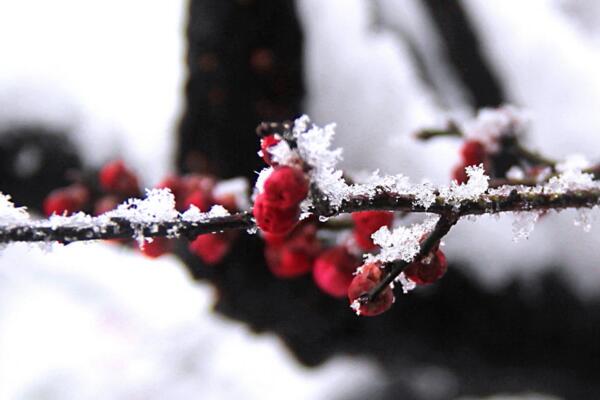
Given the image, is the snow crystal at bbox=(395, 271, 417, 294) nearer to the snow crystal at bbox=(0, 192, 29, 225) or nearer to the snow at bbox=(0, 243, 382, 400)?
the snow crystal at bbox=(0, 192, 29, 225)

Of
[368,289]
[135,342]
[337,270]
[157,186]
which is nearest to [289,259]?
[337,270]

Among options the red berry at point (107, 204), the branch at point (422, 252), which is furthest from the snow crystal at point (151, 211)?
the red berry at point (107, 204)

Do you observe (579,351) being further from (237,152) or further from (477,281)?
(237,152)

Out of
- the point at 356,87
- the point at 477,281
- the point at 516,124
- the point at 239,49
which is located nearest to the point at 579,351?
the point at 477,281

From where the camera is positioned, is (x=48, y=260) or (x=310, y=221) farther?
(x=48, y=260)

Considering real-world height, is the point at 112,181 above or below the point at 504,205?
above

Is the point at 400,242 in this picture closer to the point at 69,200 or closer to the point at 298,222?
the point at 298,222

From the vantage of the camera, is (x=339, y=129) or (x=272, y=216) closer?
(x=272, y=216)
